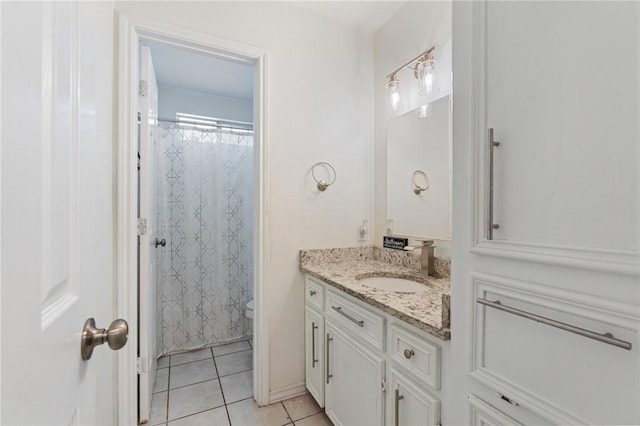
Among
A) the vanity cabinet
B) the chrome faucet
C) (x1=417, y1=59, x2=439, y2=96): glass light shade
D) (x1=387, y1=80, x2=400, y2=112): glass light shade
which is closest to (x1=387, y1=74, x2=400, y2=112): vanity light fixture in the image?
(x1=387, y1=80, x2=400, y2=112): glass light shade

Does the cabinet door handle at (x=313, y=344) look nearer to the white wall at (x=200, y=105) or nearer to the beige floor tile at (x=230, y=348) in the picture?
the beige floor tile at (x=230, y=348)

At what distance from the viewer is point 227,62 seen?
2.26 metres

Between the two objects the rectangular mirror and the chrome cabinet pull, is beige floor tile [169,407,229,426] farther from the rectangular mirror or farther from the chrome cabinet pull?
the chrome cabinet pull

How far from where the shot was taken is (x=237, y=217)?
2699 millimetres

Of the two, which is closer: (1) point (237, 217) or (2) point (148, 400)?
(2) point (148, 400)

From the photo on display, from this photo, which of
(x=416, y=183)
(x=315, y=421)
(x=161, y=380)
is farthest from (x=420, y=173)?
(x=161, y=380)

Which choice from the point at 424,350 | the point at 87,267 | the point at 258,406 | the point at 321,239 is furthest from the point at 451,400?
the point at 258,406

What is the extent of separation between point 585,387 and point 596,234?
0.97ft

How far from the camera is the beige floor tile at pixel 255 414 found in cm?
162

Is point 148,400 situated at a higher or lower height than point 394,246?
lower

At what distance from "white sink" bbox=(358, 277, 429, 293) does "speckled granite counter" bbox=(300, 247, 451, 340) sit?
2 cm

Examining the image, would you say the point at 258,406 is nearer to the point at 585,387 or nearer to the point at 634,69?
the point at 585,387

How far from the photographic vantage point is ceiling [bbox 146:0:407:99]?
1858mm

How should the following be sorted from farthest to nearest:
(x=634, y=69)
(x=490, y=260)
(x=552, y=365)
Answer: (x=490, y=260) < (x=552, y=365) < (x=634, y=69)
